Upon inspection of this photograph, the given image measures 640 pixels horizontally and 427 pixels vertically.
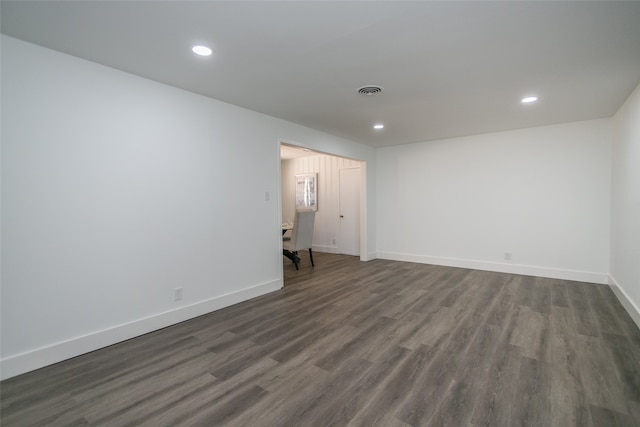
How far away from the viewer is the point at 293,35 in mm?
2064

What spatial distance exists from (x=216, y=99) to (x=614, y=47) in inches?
144

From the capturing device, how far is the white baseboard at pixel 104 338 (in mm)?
2096

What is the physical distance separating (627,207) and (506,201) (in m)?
1.69

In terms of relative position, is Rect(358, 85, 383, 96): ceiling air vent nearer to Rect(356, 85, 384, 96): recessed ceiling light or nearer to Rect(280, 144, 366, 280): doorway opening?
Rect(356, 85, 384, 96): recessed ceiling light

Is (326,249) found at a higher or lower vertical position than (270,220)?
lower

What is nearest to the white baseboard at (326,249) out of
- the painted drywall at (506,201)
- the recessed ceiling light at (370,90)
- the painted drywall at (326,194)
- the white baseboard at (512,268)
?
the painted drywall at (326,194)

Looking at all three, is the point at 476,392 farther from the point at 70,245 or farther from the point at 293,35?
the point at 70,245

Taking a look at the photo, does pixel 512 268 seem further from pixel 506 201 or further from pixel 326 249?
pixel 326 249

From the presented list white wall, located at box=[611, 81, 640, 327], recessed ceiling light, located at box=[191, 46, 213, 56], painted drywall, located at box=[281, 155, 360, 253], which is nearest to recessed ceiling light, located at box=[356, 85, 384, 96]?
recessed ceiling light, located at box=[191, 46, 213, 56]

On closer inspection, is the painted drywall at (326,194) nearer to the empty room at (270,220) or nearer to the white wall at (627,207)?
the empty room at (270,220)

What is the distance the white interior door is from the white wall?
4.22 metres

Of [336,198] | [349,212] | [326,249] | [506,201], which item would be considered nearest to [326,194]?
[336,198]

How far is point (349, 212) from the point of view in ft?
22.6

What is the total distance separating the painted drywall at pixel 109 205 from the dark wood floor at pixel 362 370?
0.92ft
